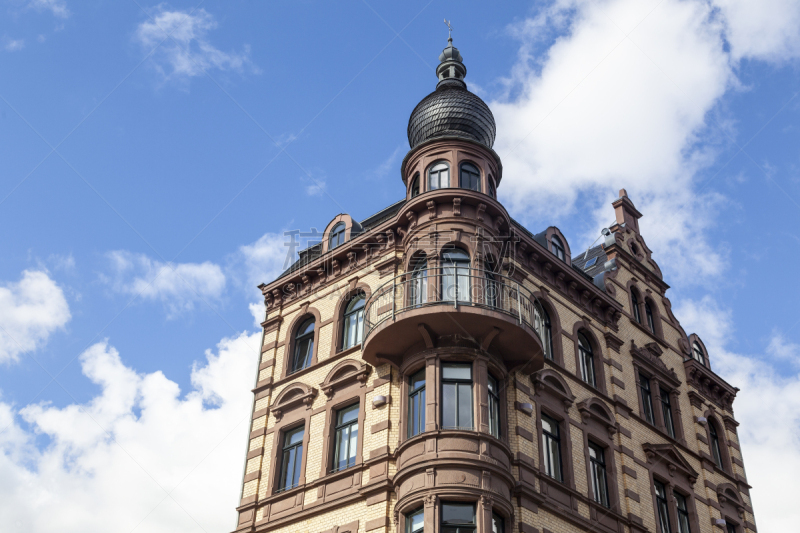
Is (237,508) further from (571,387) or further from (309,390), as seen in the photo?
(571,387)

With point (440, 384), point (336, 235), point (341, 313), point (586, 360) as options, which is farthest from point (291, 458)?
point (586, 360)

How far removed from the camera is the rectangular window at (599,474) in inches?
940

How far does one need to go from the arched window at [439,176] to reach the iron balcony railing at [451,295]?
305 centimetres

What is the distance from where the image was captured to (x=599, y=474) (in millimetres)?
24422

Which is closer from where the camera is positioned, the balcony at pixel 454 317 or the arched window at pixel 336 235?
the balcony at pixel 454 317

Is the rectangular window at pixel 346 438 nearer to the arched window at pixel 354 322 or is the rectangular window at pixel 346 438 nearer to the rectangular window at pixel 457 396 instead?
the arched window at pixel 354 322

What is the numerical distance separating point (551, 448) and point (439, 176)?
8229 millimetres

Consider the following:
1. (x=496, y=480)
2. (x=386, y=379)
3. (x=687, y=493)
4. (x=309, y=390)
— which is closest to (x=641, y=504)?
(x=687, y=493)

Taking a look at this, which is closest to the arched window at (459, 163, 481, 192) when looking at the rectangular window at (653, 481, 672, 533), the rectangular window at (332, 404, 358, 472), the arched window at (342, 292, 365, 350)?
the arched window at (342, 292, 365, 350)

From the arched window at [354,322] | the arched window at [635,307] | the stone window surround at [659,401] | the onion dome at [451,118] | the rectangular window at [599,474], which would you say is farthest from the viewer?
the arched window at [635,307]

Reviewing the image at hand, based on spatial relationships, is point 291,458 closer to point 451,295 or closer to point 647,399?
point 451,295

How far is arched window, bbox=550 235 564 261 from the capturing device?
28.3 metres

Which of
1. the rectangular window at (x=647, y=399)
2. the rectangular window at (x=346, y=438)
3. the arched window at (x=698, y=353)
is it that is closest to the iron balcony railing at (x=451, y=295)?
the rectangular window at (x=346, y=438)

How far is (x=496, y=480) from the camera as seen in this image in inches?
791
